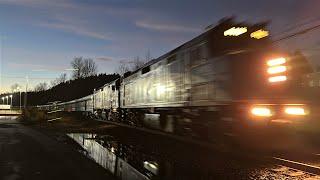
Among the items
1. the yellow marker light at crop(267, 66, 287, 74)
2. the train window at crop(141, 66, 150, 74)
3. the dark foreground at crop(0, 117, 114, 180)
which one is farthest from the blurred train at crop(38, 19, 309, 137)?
the dark foreground at crop(0, 117, 114, 180)

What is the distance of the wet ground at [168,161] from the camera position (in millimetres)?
9742

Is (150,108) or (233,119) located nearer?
(233,119)

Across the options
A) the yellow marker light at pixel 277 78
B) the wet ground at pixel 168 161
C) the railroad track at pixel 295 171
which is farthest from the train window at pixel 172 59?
the railroad track at pixel 295 171

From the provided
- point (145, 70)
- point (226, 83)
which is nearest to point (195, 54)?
point (226, 83)

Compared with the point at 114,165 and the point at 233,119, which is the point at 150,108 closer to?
the point at 233,119

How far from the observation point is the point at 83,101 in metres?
68.1

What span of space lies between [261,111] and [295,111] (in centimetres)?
150

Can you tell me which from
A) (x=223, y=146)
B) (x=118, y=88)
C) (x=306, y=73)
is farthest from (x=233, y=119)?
(x=118, y=88)

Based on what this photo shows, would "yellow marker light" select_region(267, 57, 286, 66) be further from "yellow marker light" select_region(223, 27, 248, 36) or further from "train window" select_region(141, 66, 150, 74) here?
"train window" select_region(141, 66, 150, 74)

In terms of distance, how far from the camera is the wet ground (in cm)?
974

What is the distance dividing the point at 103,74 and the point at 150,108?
92315 mm

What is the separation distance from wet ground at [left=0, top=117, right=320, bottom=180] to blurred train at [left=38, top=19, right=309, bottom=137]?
44.7 inches

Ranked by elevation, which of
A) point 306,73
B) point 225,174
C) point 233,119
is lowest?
point 225,174

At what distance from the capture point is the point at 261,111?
41.3 feet
